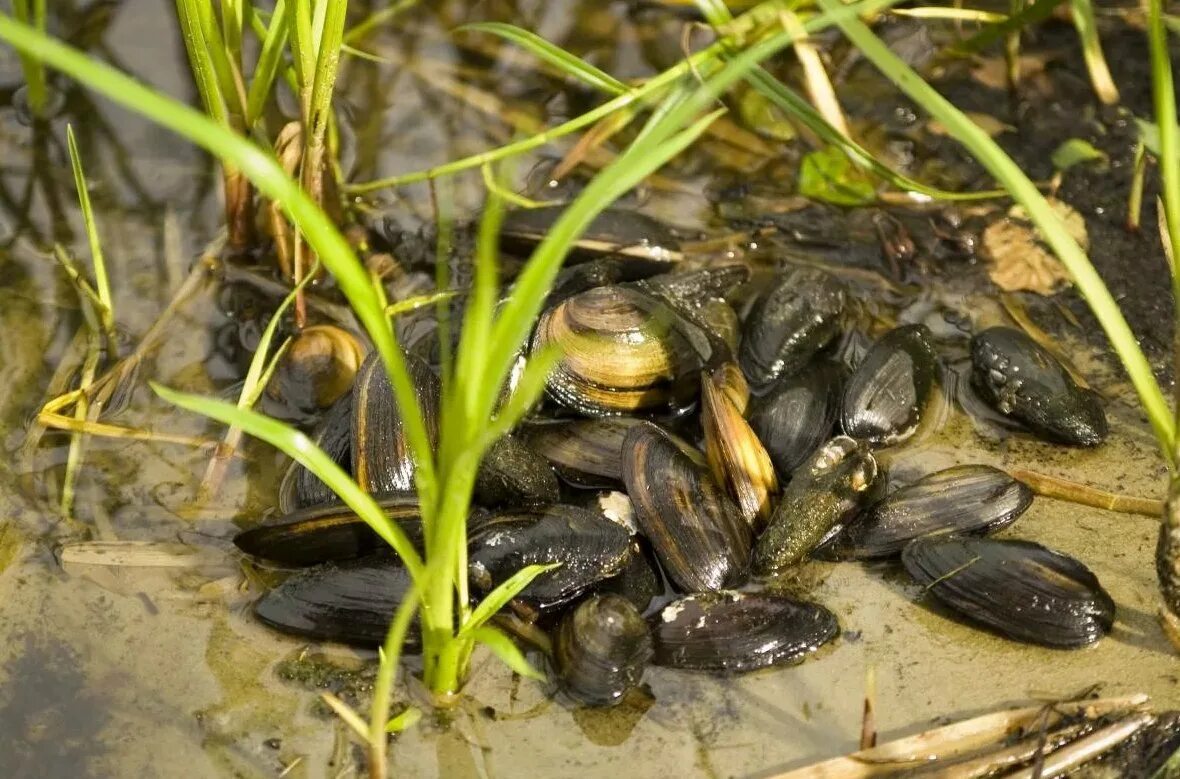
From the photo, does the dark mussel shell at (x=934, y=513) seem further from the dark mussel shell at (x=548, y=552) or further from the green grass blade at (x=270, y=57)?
the green grass blade at (x=270, y=57)

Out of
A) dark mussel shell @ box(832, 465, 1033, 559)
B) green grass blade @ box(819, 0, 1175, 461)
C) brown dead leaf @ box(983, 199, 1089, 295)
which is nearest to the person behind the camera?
green grass blade @ box(819, 0, 1175, 461)

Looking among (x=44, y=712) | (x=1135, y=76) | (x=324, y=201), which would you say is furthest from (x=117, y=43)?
(x=1135, y=76)

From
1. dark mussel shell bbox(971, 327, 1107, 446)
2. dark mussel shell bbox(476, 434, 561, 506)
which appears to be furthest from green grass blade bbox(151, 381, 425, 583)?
dark mussel shell bbox(971, 327, 1107, 446)

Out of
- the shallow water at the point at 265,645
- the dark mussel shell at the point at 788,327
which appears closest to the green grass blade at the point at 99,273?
the shallow water at the point at 265,645

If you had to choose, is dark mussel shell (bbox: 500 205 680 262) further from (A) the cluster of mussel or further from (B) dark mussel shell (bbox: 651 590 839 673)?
(B) dark mussel shell (bbox: 651 590 839 673)

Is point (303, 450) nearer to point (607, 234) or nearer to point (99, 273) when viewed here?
point (99, 273)
